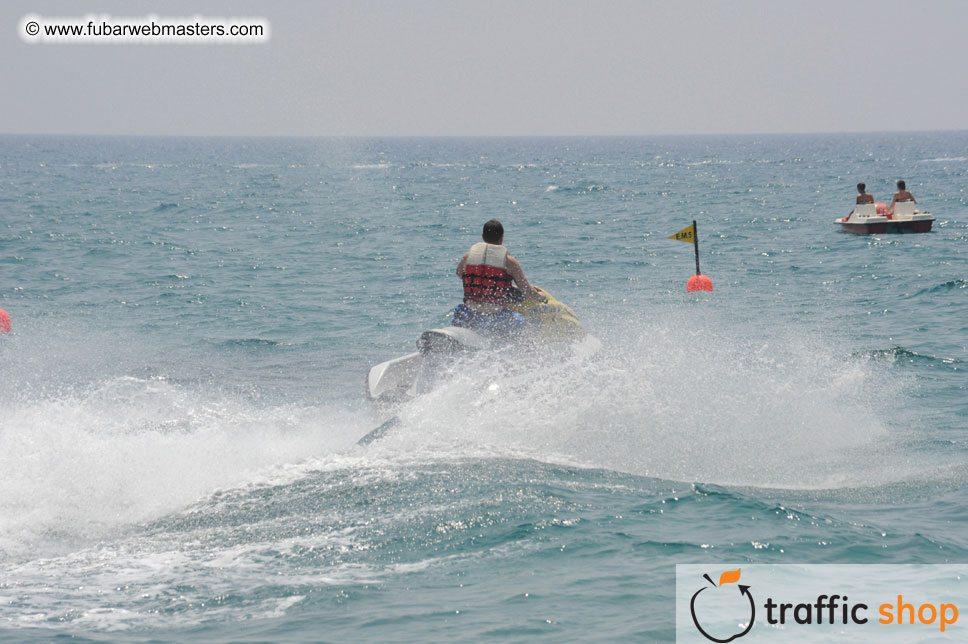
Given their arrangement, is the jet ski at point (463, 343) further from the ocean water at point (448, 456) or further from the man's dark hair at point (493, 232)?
the man's dark hair at point (493, 232)

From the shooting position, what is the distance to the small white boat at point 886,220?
2553cm

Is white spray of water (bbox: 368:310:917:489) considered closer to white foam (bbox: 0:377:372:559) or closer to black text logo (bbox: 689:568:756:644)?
white foam (bbox: 0:377:372:559)

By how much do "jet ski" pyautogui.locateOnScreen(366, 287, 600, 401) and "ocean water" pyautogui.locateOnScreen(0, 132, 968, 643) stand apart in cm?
22

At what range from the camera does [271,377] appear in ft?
41.1

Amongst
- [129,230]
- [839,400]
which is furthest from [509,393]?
[129,230]

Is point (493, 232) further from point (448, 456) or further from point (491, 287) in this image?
point (448, 456)

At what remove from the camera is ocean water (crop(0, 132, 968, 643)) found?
5465 mm

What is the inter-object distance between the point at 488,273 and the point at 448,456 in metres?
2.16

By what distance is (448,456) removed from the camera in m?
7.84

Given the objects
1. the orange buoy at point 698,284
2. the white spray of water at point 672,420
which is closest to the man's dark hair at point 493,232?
the white spray of water at point 672,420

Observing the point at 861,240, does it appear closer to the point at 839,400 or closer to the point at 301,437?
the point at 839,400

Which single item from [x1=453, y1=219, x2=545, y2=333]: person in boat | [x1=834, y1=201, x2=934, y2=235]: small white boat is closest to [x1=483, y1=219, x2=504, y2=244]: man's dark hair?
[x1=453, y1=219, x2=545, y2=333]: person in boat

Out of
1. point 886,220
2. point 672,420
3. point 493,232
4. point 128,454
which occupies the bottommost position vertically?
point 672,420

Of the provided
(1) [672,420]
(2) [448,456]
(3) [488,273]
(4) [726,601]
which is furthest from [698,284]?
(4) [726,601]
